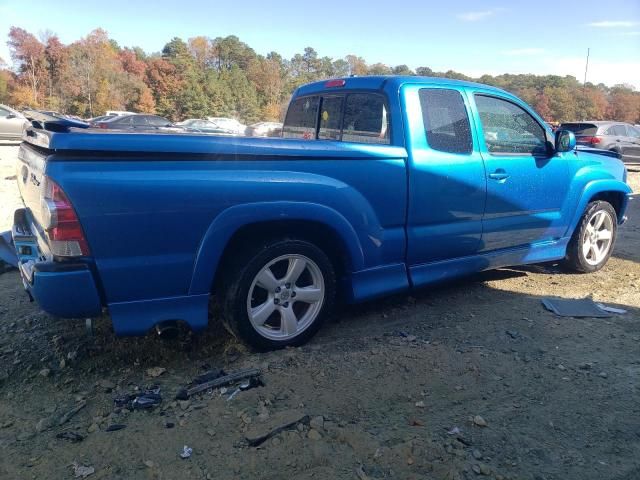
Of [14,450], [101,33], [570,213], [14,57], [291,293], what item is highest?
[101,33]

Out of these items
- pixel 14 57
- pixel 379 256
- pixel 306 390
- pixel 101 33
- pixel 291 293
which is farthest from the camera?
pixel 101 33

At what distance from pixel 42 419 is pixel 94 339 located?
35.1 inches

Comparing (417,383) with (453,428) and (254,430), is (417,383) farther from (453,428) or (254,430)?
(254,430)

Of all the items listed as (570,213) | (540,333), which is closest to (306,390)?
(540,333)

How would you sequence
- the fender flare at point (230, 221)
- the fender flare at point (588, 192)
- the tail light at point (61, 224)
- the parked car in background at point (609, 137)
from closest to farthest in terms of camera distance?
1. the tail light at point (61, 224)
2. the fender flare at point (230, 221)
3. the fender flare at point (588, 192)
4. the parked car in background at point (609, 137)

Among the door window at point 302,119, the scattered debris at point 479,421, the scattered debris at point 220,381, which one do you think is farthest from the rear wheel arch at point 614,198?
the scattered debris at point 220,381

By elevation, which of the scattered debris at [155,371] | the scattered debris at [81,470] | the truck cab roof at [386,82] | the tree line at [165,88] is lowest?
the scattered debris at [81,470]

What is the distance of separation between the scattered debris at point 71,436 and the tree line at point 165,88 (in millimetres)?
46527

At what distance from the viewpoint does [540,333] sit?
3.93 m

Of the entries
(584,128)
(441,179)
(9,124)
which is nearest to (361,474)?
(441,179)

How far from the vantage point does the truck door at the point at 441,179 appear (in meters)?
3.86

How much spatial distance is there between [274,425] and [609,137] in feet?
55.4

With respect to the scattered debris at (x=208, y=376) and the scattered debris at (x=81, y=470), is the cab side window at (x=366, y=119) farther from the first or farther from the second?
the scattered debris at (x=81, y=470)

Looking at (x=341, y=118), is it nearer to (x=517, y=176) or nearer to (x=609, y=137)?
Answer: (x=517, y=176)
